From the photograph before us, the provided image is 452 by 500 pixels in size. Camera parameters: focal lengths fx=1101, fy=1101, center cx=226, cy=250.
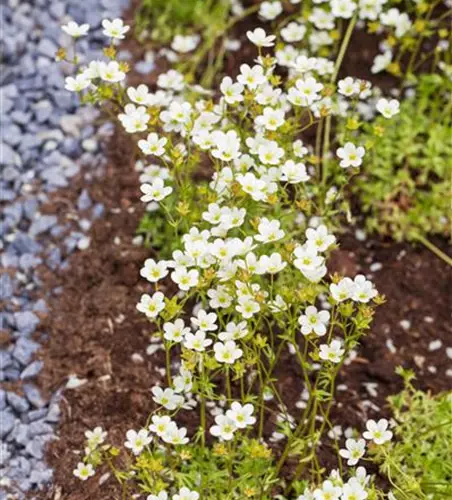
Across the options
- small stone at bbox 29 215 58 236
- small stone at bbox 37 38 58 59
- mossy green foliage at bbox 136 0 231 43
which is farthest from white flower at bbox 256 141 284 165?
small stone at bbox 37 38 58 59

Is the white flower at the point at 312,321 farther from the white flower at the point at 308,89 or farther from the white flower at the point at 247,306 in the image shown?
the white flower at the point at 308,89

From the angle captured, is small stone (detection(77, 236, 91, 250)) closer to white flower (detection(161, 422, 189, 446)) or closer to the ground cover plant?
the ground cover plant

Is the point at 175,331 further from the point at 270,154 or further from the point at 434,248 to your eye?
the point at 434,248

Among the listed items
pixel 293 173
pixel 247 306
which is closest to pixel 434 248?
pixel 293 173

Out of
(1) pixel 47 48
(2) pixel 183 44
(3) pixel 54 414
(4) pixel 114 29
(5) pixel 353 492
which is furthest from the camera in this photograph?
(1) pixel 47 48

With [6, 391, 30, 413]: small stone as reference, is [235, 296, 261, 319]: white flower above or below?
above

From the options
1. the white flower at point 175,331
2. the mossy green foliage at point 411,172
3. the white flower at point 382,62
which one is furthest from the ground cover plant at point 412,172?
the white flower at point 175,331

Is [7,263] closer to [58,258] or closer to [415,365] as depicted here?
[58,258]

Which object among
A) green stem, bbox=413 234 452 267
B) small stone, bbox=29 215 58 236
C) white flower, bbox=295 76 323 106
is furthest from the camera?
small stone, bbox=29 215 58 236

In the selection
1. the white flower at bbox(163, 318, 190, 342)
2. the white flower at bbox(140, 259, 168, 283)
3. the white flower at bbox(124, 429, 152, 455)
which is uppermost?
the white flower at bbox(140, 259, 168, 283)
